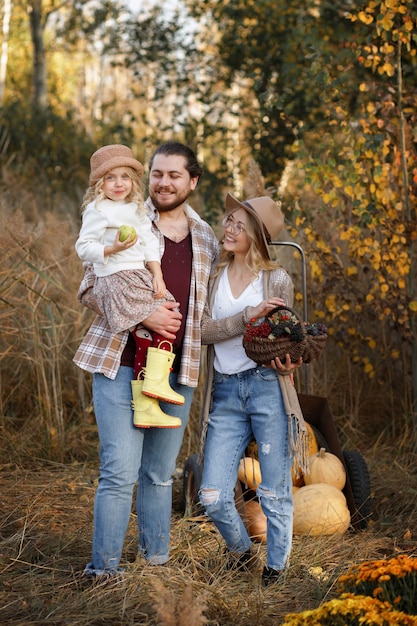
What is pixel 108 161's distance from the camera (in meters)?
3.23

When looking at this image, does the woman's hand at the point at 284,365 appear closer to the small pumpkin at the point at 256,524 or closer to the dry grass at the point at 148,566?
the dry grass at the point at 148,566

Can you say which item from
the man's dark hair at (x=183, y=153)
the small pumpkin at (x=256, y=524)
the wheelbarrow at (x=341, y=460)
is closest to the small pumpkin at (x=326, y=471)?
the wheelbarrow at (x=341, y=460)

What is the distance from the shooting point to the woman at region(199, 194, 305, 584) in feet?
11.5

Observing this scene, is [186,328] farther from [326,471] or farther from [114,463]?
[326,471]

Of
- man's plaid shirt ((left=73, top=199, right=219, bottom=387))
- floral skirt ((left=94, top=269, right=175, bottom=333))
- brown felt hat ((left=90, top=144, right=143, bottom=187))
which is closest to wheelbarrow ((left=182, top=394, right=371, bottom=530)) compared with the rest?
man's plaid shirt ((left=73, top=199, right=219, bottom=387))

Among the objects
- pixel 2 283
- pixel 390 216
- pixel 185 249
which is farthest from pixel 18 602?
pixel 390 216

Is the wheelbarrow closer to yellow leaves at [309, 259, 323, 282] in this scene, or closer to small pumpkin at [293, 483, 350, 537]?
small pumpkin at [293, 483, 350, 537]

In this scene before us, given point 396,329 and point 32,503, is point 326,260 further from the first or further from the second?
point 32,503

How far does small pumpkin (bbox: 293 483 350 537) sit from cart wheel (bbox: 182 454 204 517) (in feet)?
1.65

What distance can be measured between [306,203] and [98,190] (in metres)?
3.54

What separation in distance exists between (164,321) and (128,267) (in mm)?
251

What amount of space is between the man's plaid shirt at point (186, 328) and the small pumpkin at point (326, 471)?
1228 mm

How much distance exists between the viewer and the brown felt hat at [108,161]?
3221mm

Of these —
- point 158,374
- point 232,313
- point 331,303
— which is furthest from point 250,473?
point 331,303
